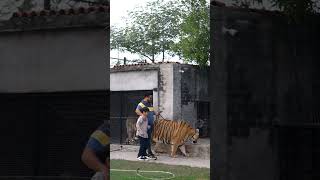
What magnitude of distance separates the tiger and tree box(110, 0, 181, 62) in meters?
0.53

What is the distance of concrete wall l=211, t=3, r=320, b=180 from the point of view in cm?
327

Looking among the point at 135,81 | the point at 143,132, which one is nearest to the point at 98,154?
the point at 143,132

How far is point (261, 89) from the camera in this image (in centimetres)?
329

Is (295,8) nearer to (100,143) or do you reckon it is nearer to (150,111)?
(150,111)

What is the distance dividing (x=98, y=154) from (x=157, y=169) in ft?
1.45

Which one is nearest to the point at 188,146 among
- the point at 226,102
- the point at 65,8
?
the point at 226,102

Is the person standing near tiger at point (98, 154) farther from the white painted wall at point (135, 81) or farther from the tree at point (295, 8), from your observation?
the tree at point (295, 8)

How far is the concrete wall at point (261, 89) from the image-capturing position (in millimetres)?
3266

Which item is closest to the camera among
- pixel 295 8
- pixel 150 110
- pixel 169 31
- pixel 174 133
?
pixel 295 8

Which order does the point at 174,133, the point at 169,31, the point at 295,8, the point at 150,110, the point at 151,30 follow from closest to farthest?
the point at 295,8 < the point at 174,133 < the point at 150,110 < the point at 169,31 < the point at 151,30

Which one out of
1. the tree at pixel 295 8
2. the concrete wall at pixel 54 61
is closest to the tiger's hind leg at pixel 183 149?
the concrete wall at pixel 54 61

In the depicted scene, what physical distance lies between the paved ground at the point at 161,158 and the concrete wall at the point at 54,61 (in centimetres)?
47

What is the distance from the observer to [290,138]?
3.26 meters

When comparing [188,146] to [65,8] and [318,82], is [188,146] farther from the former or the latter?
[65,8]
